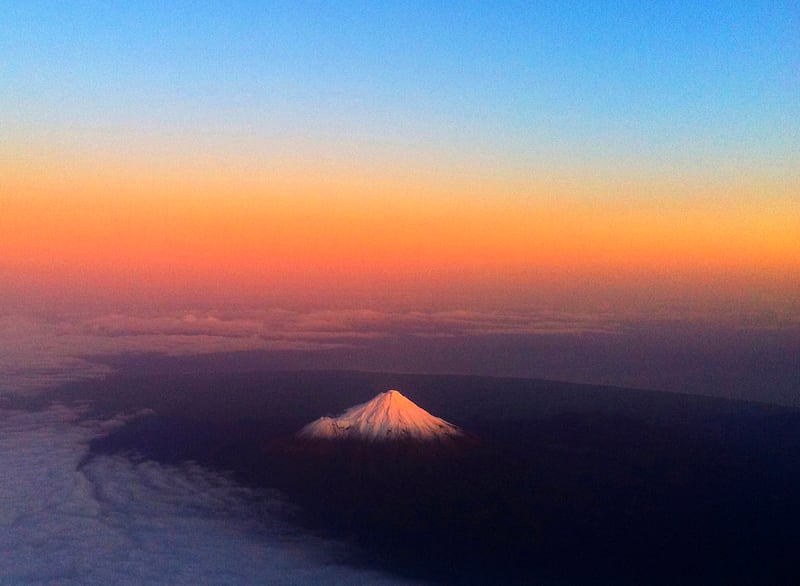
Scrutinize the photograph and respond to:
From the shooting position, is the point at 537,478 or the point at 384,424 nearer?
the point at 537,478

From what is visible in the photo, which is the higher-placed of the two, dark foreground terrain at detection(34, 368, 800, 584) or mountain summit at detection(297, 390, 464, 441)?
mountain summit at detection(297, 390, 464, 441)

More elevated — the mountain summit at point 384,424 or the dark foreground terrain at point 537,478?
the mountain summit at point 384,424

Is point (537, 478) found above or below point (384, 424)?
below

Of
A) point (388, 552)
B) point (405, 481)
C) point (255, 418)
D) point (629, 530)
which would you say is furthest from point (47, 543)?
point (629, 530)

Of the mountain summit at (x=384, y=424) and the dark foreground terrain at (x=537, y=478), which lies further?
the mountain summit at (x=384, y=424)
